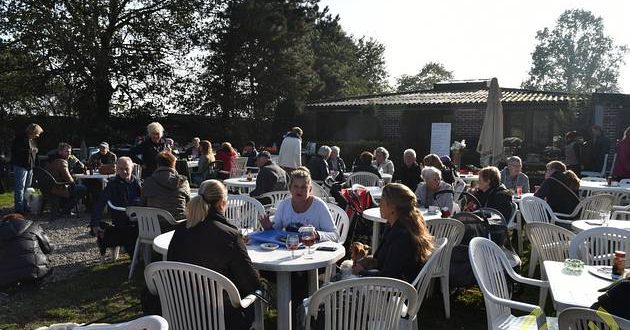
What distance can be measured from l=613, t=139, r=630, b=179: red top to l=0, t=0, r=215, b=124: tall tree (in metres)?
16.3

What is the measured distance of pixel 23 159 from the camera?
8781 mm

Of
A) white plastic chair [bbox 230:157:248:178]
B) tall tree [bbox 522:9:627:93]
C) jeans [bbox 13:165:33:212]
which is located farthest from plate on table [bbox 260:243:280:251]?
tall tree [bbox 522:9:627:93]

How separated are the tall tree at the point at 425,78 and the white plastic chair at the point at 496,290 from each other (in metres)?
59.2

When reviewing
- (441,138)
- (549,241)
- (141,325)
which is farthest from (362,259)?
(441,138)

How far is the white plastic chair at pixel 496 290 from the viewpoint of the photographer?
280 cm

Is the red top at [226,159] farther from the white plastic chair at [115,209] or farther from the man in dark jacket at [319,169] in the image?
the white plastic chair at [115,209]

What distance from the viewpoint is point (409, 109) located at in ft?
59.2

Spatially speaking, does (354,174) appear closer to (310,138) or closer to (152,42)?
(310,138)

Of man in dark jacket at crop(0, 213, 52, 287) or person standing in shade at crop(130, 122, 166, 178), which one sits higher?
person standing in shade at crop(130, 122, 166, 178)

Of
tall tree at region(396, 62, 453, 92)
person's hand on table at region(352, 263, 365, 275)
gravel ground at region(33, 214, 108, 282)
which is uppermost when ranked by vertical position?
tall tree at region(396, 62, 453, 92)

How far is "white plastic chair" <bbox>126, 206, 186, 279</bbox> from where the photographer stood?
16.6ft

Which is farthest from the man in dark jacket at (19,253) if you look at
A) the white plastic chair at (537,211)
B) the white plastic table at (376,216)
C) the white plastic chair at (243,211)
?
the white plastic chair at (537,211)

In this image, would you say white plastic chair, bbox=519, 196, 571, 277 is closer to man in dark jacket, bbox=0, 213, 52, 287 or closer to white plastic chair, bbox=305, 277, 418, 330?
white plastic chair, bbox=305, 277, 418, 330

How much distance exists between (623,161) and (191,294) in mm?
8444
